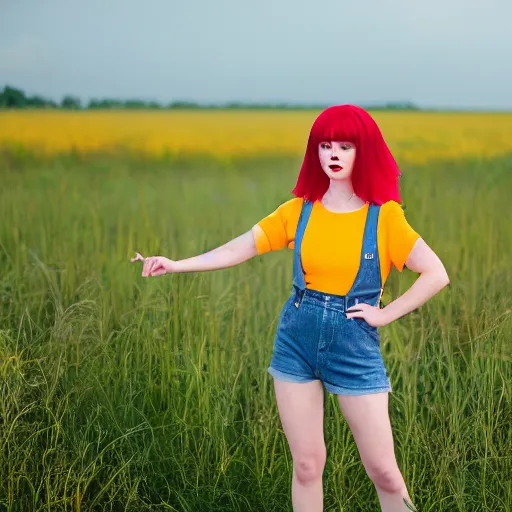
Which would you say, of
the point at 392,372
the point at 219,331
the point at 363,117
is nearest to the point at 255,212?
the point at 219,331

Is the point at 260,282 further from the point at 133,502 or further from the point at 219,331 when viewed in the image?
the point at 133,502

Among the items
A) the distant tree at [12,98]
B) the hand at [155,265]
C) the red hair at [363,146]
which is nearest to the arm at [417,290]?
the red hair at [363,146]

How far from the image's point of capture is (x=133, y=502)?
95.2 inches

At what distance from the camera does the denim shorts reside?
185 centimetres

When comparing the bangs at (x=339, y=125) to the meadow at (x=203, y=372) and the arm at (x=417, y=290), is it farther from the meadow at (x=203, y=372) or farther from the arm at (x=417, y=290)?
the meadow at (x=203, y=372)

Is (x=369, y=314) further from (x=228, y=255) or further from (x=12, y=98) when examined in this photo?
(x=12, y=98)

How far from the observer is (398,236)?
6.04 ft

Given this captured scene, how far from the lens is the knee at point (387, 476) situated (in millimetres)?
1905

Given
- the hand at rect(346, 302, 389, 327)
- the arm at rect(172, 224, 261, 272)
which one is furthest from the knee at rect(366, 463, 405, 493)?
the arm at rect(172, 224, 261, 272)

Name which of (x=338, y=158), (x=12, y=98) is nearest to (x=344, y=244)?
(x=338, y=158)

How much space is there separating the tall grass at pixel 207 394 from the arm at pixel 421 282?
1.98ft

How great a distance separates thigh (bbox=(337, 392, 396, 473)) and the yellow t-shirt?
0.23 m

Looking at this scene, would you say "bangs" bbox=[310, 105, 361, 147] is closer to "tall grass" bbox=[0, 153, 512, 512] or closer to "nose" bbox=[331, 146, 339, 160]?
"nose" bbox=[331, 146, 339, 160]

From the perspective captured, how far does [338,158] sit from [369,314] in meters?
0.32
